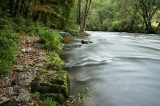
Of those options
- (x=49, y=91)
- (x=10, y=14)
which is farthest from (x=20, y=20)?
(x=49, y=91)

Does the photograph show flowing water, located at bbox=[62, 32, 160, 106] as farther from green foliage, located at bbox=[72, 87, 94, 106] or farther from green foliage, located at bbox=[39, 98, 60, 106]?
green foliage, located at bbox=[39, 98, 60, 106]

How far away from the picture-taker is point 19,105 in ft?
7.81

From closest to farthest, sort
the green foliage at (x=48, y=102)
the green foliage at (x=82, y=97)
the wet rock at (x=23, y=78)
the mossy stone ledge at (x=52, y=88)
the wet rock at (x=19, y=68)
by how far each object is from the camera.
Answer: the green foliage at (x=48, y=102)
the mossy stone ledge at (x=52, y=88)
the green foliage at (x=82, y=97)
the wet rock at (x=23, y=78)
the wet rock at (x=19, y=68)

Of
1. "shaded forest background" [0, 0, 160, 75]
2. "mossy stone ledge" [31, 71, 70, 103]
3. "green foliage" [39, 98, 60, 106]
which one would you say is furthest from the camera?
"shaded forest background" [0, 0, 160, 75]

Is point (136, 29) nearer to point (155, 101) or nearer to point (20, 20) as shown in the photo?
point (20, 20)

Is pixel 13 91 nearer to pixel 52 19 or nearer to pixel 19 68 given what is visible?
Answer: pixel 19 68

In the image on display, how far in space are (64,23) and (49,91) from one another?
14.2 meters

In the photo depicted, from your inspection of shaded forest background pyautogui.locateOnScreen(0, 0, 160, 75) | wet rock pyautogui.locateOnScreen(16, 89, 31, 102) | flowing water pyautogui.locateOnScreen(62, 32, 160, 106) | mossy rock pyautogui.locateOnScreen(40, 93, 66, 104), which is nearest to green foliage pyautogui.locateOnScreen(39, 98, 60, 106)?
mossy rock pyautogui.locateOnScreen(40, 93, 66, 104)

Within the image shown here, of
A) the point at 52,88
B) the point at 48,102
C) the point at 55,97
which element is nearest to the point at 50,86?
the point at 52,88

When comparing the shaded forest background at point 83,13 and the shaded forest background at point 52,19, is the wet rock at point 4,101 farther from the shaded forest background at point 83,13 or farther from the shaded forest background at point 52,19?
the shaded forest background at point 83,13

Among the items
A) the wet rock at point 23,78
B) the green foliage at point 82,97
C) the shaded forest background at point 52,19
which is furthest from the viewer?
the shaded forest background at point 52,19

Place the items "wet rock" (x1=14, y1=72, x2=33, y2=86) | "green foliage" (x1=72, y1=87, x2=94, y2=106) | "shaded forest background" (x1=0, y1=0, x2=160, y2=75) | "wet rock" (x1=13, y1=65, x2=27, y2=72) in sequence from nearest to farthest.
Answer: "green foliage" (x1=72, y1=87, x2=94, y2=106) < "wet rock" (x1=14, y1=72, x2=33, y2=86) < "wet rock" (x1=13, y1=65, x2=27, y2=72) < "shaded forest background" (x1=0, y1=0, x2=160, y2=75)

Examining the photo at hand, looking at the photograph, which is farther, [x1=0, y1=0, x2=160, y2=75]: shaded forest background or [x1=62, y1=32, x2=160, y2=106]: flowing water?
[x1=0, y1=0, x2=160, y2=75]: shaded forest background

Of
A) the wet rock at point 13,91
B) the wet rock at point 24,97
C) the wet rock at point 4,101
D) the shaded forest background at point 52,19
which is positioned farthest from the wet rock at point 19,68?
the wet rock at point 4,101
